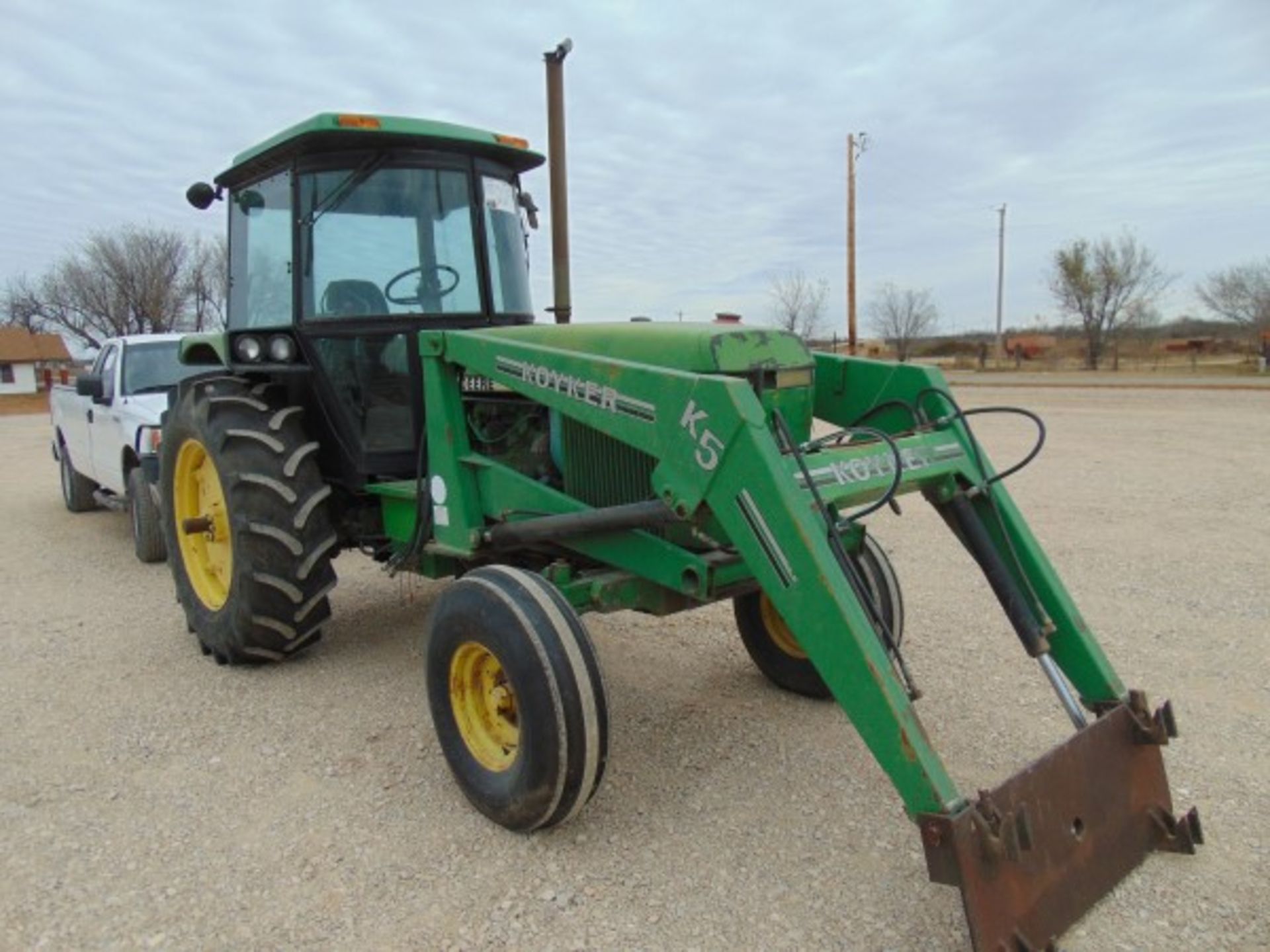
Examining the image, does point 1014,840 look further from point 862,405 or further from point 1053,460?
point 1053,460

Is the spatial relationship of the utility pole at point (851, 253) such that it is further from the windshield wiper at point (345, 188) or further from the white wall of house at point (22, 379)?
the white wall of house at point (22, 379)

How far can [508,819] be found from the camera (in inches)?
124

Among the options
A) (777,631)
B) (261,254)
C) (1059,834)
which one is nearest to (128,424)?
(261,254)

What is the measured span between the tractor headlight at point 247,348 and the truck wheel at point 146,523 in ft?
10.1

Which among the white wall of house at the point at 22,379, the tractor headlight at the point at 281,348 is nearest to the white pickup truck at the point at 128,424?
the tractor headlight at the point at 281,348

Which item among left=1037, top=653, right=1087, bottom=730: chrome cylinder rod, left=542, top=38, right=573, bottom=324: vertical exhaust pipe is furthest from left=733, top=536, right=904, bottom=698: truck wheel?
left=542, top=38, right=573, bottom=324: vertical exhaust pipe

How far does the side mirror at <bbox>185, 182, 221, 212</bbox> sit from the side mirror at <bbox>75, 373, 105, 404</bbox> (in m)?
3.35

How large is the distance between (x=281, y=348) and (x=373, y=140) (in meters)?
1.03

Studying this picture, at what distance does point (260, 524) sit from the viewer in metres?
4.27

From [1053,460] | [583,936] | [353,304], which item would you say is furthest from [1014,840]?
[1053,460]

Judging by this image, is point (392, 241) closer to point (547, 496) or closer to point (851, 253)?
point (547, 496)

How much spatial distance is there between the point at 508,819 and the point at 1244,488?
8.41 metres

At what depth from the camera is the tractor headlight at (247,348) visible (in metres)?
4.55

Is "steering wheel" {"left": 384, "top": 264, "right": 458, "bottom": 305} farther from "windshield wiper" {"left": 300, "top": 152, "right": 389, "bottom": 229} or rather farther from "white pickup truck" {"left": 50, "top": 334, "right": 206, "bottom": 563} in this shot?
"white pickup truck" {"left": 50, "top": 334, "right": 206, "bottom": 563}
